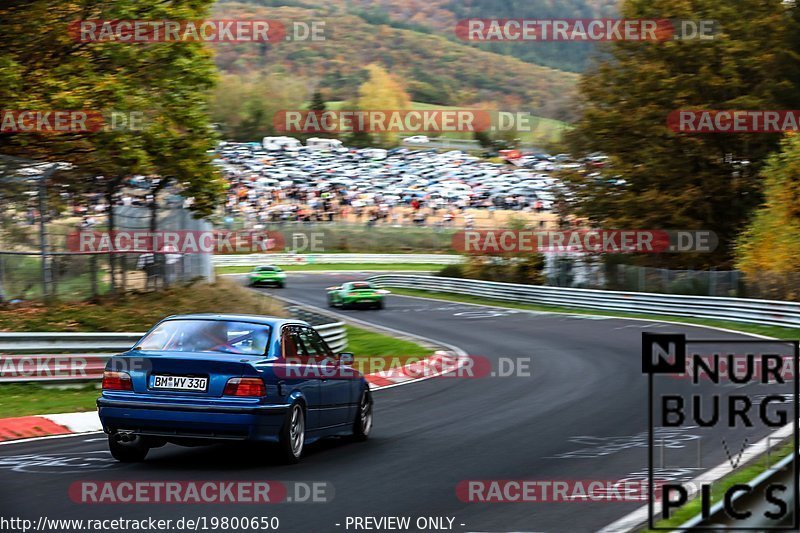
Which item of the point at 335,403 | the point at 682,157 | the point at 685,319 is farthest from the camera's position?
the point at 682,157

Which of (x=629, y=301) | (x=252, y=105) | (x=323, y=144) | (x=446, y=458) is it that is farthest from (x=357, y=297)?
(x=252, y=105)

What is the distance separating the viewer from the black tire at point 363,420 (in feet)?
38.4

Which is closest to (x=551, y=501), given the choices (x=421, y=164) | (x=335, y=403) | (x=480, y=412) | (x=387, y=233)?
(x=335, y=403)

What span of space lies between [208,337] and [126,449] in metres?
1.20

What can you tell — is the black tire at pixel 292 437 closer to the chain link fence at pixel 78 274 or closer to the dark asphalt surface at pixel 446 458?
the dark asphalt surface at pixel 446 458

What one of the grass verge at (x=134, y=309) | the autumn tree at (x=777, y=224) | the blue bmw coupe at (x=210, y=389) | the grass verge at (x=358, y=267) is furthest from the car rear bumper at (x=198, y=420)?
the grass verge at (x=358, y=267)

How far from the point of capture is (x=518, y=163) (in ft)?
332

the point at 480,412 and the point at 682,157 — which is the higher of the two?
the point at 682,157

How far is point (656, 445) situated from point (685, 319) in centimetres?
2345

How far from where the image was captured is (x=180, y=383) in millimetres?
9312

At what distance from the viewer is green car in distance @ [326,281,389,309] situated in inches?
1570

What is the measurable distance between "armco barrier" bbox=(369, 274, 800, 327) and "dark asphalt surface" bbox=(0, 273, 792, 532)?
456 inches

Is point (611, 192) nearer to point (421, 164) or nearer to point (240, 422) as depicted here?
point (240, 422)

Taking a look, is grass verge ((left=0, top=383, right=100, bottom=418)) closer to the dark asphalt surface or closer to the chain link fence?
the dark asphalt surface
